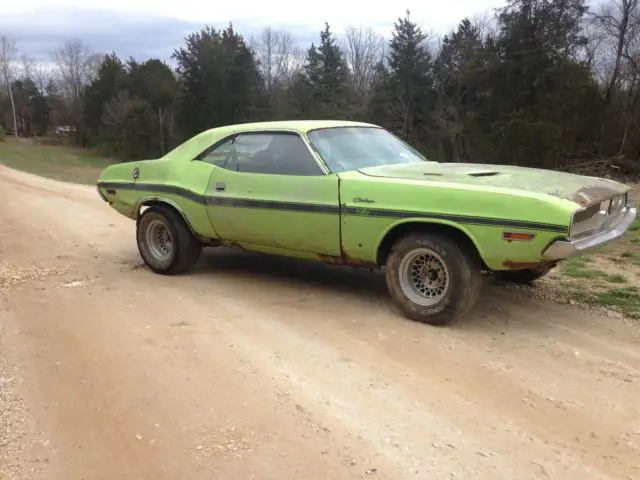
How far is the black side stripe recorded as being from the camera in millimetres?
4160

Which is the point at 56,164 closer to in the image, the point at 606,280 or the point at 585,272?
the point at 585,272

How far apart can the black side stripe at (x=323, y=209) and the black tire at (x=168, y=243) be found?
281 mm

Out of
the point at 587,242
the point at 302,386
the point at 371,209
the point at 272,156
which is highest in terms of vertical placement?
the point at 272,156

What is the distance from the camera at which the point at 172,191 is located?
6266 millimetres

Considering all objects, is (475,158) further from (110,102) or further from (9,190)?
(110,102)

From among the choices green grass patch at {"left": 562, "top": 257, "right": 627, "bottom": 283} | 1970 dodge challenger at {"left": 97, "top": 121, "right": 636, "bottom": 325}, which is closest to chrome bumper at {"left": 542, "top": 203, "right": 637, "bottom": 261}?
1970 dodge challenger at {"left": 97, "top": 121, "right": 636, "bottom": 325}

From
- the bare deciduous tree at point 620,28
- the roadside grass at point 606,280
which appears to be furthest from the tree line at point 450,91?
the roadside grass at point 606,280

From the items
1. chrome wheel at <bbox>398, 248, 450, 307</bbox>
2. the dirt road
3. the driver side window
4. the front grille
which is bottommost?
the dirt road

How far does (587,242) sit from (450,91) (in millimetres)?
32981

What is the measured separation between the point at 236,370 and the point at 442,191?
201cm

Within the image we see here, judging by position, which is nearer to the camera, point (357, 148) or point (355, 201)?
point (355, 201)

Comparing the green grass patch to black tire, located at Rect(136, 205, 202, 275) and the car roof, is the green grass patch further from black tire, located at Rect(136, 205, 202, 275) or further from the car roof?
black tire, located at Rect(136, 205, 202, 275)

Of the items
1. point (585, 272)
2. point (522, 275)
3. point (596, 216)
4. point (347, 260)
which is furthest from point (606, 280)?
point (347, 260)

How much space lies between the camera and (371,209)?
4.82 metres
